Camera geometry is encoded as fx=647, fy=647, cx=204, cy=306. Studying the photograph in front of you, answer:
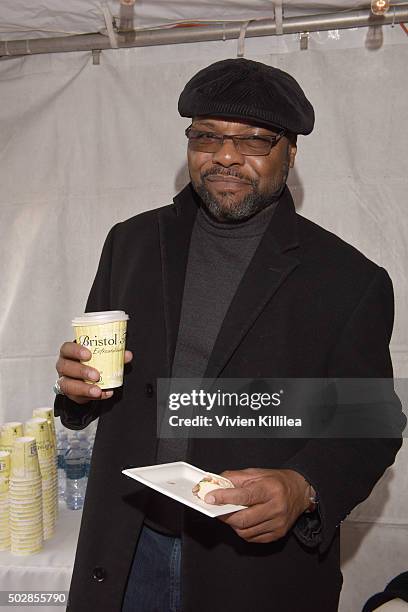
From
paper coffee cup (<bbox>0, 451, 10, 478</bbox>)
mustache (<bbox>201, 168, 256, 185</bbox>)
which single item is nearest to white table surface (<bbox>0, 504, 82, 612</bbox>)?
paper coffee cup (<bbox>0, 451, 10, 478</bbox>)

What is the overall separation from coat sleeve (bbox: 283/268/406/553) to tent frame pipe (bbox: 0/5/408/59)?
1248mm

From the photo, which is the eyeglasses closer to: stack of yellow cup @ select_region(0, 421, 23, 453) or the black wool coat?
the black wool coat

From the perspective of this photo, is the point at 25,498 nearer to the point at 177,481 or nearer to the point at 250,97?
the point at 177,481

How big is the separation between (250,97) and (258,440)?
2.66ft

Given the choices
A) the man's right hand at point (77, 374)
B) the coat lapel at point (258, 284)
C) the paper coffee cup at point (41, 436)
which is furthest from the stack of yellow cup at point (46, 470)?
the coat lapel at point (258, 284)

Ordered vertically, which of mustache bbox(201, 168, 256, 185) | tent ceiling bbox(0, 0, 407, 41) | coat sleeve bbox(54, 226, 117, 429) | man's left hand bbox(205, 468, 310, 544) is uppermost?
tent ceiling bbox(0, 0, 407, 41)

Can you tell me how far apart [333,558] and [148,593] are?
48 centimetres

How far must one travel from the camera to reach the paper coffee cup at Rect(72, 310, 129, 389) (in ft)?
4.55

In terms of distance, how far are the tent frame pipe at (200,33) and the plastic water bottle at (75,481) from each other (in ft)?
5.48

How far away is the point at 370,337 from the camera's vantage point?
1.52 m

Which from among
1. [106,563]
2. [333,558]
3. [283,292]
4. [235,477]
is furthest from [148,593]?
[283,292]

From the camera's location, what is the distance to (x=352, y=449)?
146 cm

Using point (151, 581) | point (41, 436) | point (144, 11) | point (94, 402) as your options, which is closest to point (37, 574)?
point (41, 436)

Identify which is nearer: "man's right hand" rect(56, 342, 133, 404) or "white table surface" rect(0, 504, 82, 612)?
"man's right hand" rect(56, 342, 133, 404)
